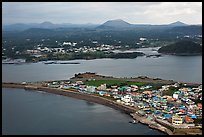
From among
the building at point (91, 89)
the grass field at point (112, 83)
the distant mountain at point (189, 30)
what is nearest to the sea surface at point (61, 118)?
the building at point (91, 89)

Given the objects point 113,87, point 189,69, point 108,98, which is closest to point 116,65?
point 189,69

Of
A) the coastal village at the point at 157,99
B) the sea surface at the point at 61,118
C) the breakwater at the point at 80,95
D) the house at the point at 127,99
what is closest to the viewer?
the sea surface at the point at 61,118

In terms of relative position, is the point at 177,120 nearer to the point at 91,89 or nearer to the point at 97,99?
the point at 97,99

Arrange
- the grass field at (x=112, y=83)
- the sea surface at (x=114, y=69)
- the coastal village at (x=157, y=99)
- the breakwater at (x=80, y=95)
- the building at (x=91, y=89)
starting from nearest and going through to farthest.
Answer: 1. the coastal village at (x=157, y=99)
2. the breakwater at (x=80, y=95)
3. the building at (x=91, y=89)
4. the grass field at (x=112, y=83)
5. the sea surface at (x=114, y=69)

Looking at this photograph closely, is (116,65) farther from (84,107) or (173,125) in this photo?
(173,125)

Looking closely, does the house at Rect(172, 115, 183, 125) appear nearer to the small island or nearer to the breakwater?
the breakwater

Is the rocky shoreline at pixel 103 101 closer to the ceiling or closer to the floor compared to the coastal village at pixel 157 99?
closer to the floor

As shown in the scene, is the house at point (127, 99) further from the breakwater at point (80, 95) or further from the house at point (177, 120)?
the house at point (177, 120)
